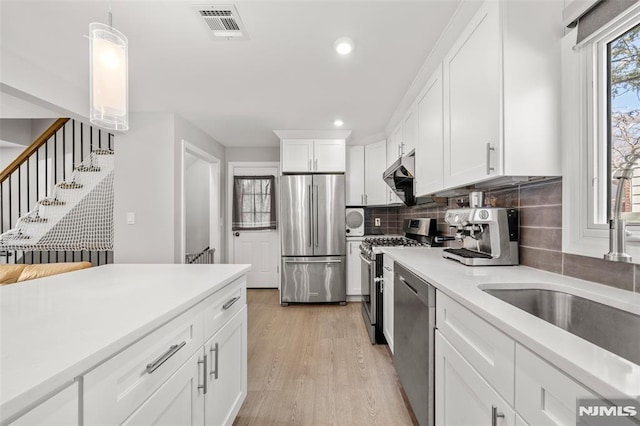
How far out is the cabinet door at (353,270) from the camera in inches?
156

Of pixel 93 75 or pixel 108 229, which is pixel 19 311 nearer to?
pixel 93 75

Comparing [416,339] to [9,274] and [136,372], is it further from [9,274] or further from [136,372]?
[9,274]

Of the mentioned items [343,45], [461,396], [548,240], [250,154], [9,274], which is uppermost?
[343,45]

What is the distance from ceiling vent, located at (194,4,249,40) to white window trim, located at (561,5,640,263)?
5.59 feet

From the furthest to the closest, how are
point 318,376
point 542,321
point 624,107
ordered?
1. point 318,376
2. point 624,107
3. point 542,321

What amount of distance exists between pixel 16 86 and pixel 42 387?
2668 millimetres

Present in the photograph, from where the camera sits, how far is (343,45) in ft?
6.10

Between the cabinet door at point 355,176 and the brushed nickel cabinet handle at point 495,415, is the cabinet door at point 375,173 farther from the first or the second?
the brushed nickel cabinet handle at point 495,415

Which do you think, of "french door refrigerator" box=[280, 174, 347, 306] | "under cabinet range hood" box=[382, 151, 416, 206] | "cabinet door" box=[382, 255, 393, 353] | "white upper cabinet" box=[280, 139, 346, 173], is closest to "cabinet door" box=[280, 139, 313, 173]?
"white upper cabinet" box=[280, 139, 346, 173]

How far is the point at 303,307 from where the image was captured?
376 centimetres

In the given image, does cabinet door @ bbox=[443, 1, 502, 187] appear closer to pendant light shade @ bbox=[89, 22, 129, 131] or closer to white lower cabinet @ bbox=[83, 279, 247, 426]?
white lower cabinet @ bbox=[83, 279, 247, 426]

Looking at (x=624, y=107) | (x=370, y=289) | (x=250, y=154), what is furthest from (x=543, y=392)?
(x=250, y=154)

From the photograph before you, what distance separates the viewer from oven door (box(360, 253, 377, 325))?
8.64 feet

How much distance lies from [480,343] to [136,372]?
1076 mm
